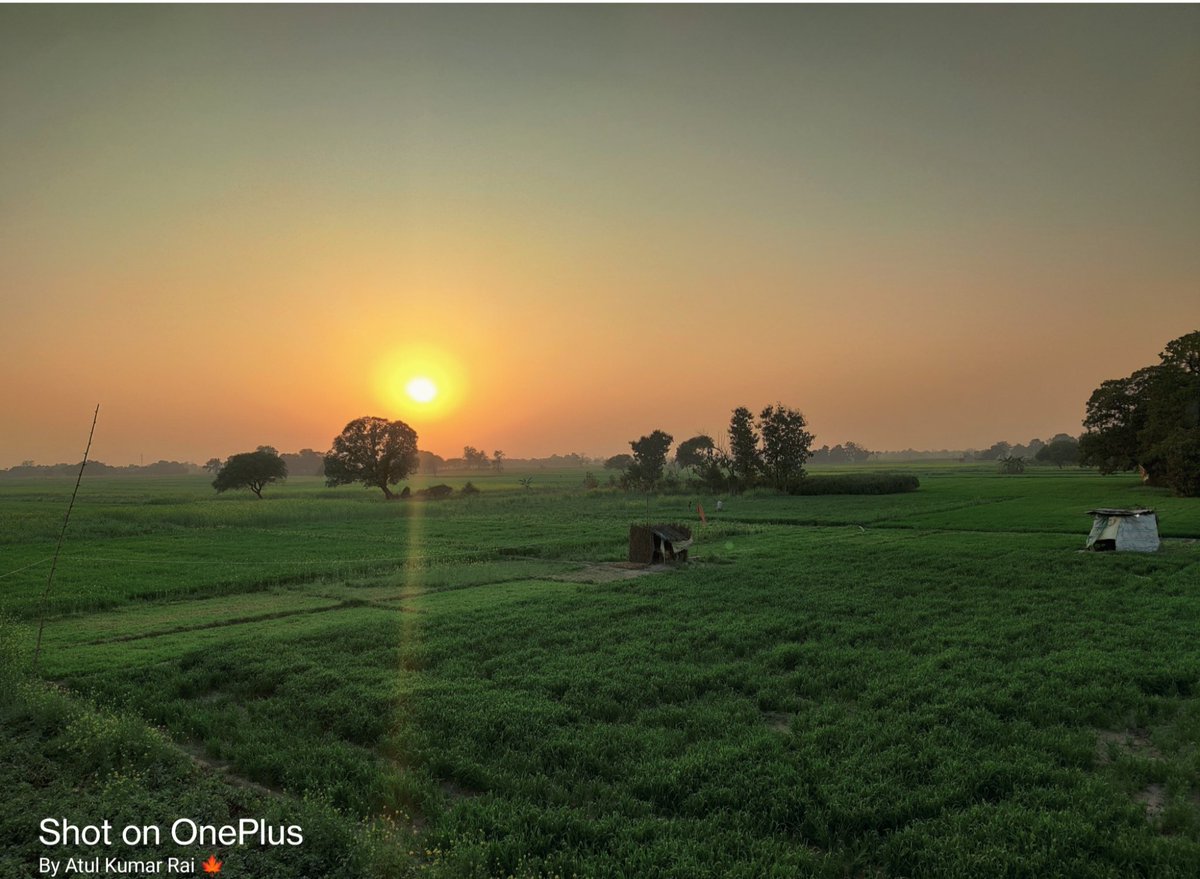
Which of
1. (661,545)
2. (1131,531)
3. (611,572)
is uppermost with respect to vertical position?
(1131,531)

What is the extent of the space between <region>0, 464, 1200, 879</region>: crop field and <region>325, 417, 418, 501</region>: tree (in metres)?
70.1

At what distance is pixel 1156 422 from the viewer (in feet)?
186

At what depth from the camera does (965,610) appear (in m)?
16.8

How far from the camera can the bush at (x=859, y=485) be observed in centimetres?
7256

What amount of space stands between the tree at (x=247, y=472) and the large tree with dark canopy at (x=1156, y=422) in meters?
105

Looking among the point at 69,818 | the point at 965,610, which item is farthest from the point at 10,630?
the point at 965,610

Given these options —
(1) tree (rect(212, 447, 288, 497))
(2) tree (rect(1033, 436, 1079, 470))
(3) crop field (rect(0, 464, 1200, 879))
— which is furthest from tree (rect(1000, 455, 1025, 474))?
(1) tree (rect(212, 447, 288, 497))

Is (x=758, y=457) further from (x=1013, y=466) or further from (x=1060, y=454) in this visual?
(x=1060, y=454)

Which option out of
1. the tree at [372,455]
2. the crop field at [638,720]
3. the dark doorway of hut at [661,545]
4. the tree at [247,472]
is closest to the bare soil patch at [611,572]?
the dark doorway of hut at [661,545]

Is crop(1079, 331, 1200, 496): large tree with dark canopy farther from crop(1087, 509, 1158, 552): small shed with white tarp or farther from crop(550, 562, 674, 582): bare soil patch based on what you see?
crop(550, 562, 674, 582): bare soil patch

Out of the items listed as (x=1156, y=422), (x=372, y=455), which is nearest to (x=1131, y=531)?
(x=1156, y=422)

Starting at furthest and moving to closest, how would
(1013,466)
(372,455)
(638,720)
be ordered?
(1013,466) < (372,455) < (638,720)

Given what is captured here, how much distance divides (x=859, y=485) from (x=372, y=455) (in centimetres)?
6677

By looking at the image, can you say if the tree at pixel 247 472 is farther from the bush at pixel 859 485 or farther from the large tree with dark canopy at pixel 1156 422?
the large tree with dark canopy at pixel 1156 422
